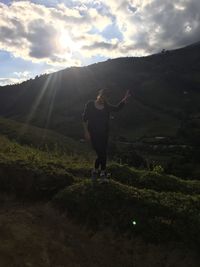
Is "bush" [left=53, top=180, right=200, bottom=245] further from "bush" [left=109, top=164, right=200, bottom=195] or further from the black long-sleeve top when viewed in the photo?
"bush" [left=109, top=164, right=200, bottom=195]

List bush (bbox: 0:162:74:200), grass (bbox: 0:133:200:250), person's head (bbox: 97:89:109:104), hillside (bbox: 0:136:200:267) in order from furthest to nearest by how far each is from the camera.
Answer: bush (bbox: 0:162:74:200), person's head (bbox: 97:89:109:104), grass (bbox: 0:133:200:250), hillside (bbox: 0:136:200:267)

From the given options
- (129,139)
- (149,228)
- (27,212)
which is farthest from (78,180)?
(129,139)

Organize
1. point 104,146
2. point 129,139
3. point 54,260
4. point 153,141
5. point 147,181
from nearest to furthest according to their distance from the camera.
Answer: point 54,260 → point 104,146 → point 147,181 → point 153,141 → point 129,139

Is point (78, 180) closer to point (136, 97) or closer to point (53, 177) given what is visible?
point (53, 177)

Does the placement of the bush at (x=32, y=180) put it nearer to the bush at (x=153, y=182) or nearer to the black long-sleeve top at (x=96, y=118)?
the black long-sleeve top at (x=96, y=118)

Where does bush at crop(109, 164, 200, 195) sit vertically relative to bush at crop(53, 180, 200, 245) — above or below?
above

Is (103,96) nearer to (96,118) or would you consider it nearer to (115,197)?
(96,118)

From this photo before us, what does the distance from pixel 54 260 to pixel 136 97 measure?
189844 millimetres

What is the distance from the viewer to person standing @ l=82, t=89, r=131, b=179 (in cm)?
1257

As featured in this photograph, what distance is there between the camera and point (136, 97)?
197000mm

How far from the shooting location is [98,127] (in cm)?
1259

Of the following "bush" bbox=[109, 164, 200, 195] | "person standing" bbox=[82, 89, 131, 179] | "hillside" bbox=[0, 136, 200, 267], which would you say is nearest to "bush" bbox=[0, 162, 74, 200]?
"hillside" bbox=[0, 136, 200, 267]

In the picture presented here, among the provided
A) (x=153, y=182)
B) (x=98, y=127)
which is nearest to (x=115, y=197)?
(x=98, y=127)

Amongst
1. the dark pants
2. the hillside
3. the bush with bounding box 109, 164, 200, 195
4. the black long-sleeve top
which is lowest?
the hillside
